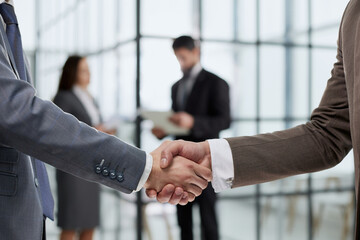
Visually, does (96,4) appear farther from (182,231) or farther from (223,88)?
(182,231)

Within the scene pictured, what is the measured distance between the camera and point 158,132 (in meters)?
3.75

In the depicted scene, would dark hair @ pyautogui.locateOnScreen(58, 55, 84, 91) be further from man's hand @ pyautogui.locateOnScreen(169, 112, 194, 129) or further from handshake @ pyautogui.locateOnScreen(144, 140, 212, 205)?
handshake @ pyautogui.locateOnScreen(144, 140, 212, 205)

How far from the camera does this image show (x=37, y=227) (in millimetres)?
1563

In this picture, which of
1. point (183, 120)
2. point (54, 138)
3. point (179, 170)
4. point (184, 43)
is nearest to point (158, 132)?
point (183, 120)

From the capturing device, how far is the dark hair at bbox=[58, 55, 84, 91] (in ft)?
13.0

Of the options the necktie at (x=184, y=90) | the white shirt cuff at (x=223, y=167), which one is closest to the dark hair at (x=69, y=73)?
the necktie at (x=184, y=90)

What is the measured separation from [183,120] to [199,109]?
172 mm

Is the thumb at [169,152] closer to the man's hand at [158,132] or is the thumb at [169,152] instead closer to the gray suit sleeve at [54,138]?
the gray suit sleeve at [54,138]

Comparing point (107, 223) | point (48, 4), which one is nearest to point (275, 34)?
point (107, 223)

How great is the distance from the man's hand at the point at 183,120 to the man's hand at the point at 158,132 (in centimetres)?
16

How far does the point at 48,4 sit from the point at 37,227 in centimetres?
607

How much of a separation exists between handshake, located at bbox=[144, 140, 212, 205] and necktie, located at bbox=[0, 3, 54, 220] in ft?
1.31

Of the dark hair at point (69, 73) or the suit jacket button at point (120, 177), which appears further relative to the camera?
the dark hair at point (69, 73)

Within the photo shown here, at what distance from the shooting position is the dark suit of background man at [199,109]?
11.4ft
